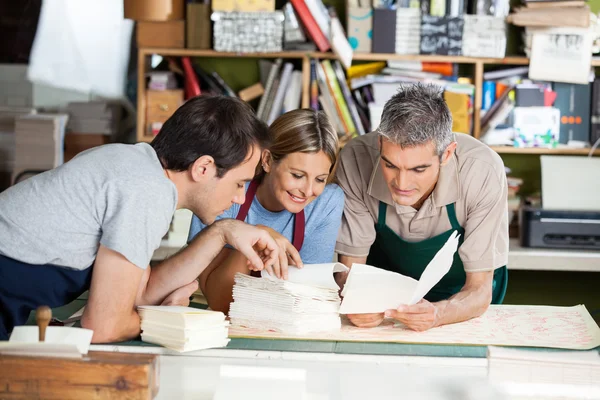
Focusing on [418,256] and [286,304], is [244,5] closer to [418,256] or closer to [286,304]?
[418,256]

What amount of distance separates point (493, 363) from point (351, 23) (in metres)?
2.86

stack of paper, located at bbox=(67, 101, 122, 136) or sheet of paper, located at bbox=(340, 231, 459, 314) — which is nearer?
sheet of paper, located at bbox=(340, 231, 459, 314)

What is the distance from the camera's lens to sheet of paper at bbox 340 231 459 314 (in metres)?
1.81

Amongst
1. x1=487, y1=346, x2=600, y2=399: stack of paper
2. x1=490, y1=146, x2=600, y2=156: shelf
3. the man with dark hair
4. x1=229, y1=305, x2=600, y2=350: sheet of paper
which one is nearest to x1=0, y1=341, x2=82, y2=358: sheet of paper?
the man with dark hair

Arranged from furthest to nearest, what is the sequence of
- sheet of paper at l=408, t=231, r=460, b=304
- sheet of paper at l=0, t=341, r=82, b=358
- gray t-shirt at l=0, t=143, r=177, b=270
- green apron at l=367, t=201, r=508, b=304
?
green apron at l=367, t=201, r=508, b=304 < sheet of paper at l=408, t=231, r=460, b=304 < gray t-shirt at l=0, t=143, r=177, b=270 < sheet of paper at l=0, t=341, r=82, b=358

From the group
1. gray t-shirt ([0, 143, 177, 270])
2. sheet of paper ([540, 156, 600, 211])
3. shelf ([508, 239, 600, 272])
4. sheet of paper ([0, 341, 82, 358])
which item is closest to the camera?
sheet of paper ([0, 341, 82, 358])

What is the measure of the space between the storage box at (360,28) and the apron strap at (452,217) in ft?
6.28

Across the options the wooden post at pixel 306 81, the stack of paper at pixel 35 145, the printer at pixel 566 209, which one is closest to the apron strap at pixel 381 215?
the printer at pixel 566 209

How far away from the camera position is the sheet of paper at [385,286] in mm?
1811

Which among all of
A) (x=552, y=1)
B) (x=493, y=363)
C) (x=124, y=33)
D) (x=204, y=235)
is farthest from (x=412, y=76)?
(x=493, y=363)

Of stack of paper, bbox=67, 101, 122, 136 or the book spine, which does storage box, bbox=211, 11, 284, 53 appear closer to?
the book spine

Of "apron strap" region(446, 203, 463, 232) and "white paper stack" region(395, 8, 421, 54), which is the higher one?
"white paper stack" region(395, 8, 421, 54)

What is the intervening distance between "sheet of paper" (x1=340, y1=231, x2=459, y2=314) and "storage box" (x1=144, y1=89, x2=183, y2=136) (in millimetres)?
2529

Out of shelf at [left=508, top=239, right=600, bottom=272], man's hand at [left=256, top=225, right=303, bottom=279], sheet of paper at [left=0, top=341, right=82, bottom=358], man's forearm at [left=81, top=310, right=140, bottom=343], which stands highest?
man's hand at [left=256, top=225, right=303, bottom=279]
